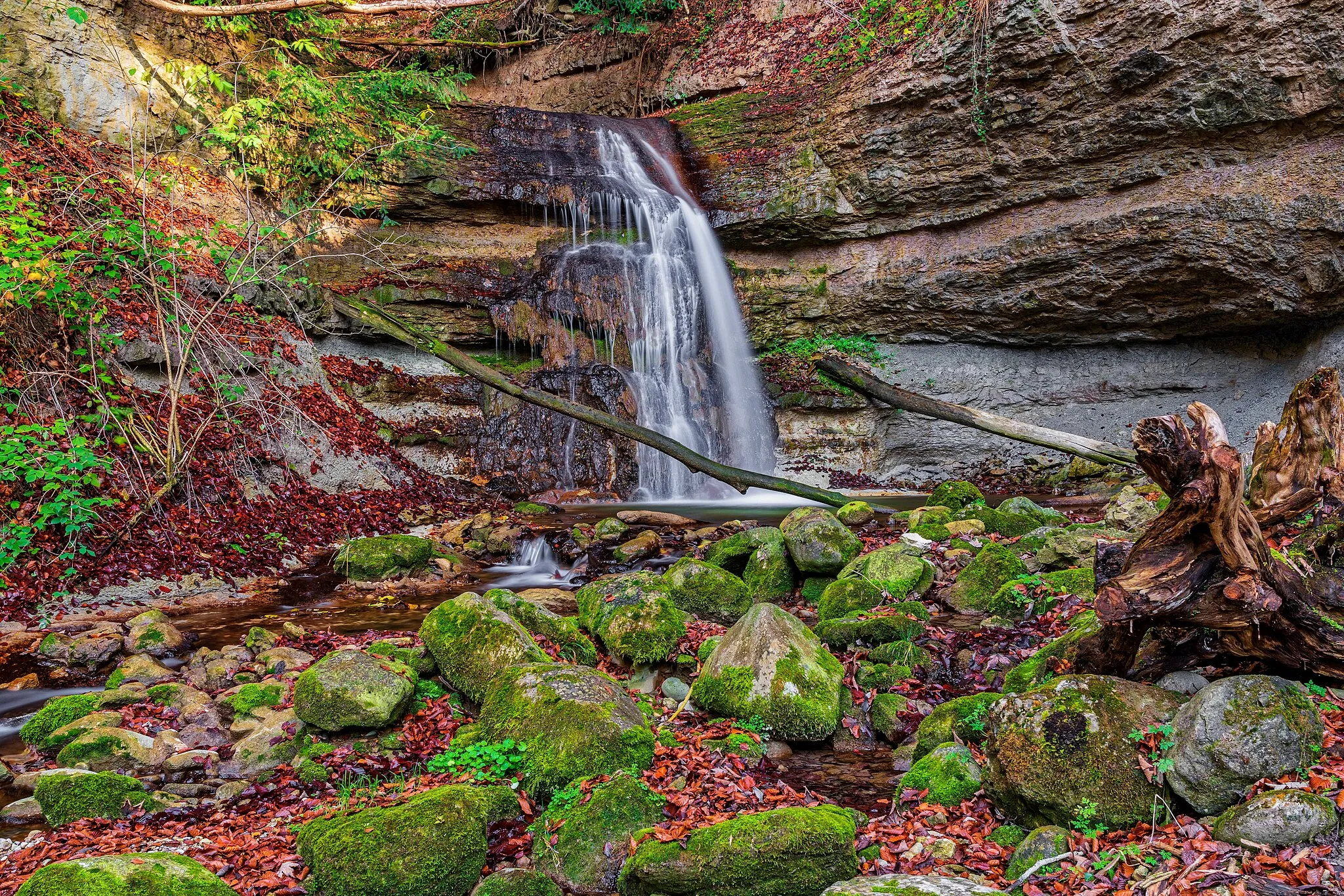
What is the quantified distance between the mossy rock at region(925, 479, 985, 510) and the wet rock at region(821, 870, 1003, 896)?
6062 millimetres

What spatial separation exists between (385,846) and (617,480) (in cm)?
A: 853

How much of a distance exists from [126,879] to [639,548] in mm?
5375

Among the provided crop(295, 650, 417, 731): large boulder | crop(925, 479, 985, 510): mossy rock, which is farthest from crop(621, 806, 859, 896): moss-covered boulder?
crop(925, 479, 985, 510): mossy rock

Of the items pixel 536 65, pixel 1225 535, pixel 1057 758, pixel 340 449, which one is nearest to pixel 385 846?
pixel 1057 758

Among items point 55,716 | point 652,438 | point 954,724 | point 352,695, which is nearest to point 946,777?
point 954,724

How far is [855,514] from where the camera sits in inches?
317

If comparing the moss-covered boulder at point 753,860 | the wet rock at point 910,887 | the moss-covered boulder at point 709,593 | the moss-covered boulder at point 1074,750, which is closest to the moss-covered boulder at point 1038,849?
the moss-covered boulder at point 1074,750

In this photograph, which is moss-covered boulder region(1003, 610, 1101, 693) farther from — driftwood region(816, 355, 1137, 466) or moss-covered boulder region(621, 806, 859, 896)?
driftwood region(816, 355, 1137, 466)

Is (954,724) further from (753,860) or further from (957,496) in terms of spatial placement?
(957,496)

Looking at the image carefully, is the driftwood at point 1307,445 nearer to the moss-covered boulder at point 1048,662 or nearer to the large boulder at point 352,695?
the moss-covered boulder at point 1048,662

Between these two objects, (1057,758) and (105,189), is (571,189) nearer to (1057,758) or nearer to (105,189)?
(105,189)

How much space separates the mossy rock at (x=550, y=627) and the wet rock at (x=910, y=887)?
2599mm

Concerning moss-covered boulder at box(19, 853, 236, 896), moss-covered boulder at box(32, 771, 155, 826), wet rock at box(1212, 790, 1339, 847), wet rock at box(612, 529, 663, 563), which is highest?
wet rock at box(1212, 790, 1339, 847)

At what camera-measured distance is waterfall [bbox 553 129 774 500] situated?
1227 cm
